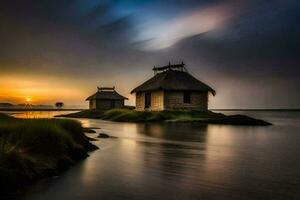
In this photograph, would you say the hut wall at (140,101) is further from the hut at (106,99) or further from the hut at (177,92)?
the hut at (106,99)

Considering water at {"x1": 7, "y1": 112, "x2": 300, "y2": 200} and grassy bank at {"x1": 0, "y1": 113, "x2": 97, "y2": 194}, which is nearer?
water at {"x1": 7, "y1": 112, "x2": 300, "y2": 200}

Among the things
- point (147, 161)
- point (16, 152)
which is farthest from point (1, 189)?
point (147, 161)

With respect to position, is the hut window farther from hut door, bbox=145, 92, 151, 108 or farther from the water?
the water

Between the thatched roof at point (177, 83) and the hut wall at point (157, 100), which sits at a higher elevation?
the thatched roof at point (177, 83)

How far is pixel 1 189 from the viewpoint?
8250 mm

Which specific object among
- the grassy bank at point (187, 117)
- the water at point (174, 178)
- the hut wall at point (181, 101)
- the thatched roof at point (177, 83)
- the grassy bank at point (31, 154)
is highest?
the thatched roof at point (177, 83)

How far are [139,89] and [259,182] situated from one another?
49768 mm

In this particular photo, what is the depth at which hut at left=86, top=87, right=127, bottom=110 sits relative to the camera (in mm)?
78500

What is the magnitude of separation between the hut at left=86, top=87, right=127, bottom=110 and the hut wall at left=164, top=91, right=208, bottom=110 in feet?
95.7

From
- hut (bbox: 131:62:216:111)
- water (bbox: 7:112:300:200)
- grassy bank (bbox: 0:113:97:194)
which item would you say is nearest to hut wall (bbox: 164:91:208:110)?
hut (bbox: 131:62:216:111)

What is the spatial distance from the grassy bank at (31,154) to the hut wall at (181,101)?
37.9 metres

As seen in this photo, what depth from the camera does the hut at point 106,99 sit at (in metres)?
78.5

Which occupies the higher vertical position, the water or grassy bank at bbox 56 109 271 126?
grassy bank at bbox 56 109 271 126

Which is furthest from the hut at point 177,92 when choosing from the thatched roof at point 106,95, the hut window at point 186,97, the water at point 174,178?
the water at point 174,178
